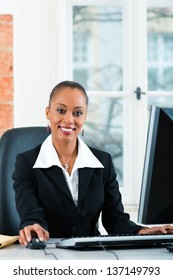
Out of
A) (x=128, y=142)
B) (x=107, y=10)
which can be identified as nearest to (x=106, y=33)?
(x=107, y=10)

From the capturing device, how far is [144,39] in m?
3.19

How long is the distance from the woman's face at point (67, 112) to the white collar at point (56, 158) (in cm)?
7

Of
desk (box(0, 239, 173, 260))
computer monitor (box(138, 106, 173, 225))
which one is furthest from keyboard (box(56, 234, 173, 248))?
computer monitor (box(138, 106, 173, 225))

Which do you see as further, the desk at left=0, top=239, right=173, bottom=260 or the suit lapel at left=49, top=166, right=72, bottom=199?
the suit lapel at left=49, top=166, right=72, bottom=199

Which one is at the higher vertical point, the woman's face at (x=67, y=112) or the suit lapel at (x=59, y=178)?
the woman's face at (x=67, y=112)

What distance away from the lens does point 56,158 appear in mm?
1763

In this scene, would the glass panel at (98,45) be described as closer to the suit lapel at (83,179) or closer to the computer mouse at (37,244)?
the suit lapel at (83,179)

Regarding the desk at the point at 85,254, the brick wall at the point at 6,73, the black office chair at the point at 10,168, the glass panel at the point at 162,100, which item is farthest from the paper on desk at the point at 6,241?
the glass panel at the point at 162,100

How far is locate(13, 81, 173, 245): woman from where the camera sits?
5.62 feet

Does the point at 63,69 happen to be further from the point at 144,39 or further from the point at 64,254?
the point at 64,254

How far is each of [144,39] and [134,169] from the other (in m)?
0.73

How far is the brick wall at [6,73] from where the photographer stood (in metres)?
3.10

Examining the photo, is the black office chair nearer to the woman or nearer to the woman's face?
the woman
